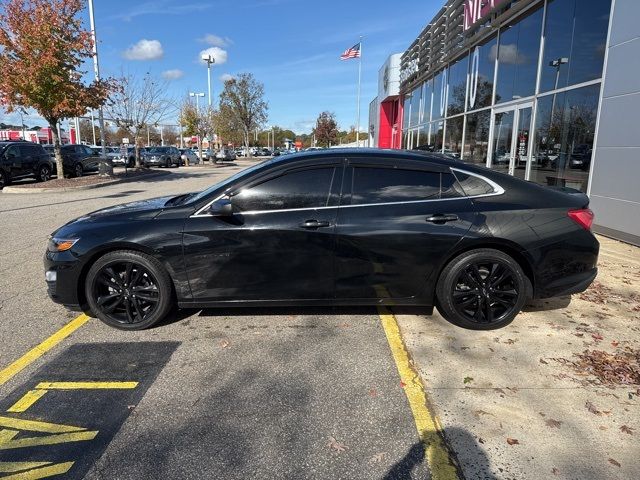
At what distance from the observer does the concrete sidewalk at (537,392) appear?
2496 mm

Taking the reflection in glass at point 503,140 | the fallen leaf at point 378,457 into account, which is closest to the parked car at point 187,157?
the reflection in glass at point 503,140

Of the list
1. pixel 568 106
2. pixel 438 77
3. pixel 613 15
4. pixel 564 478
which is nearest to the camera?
pixel 564 478

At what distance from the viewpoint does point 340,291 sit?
13.3ft

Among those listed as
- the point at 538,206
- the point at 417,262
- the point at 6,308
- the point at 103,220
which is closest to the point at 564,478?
the point at 417,262

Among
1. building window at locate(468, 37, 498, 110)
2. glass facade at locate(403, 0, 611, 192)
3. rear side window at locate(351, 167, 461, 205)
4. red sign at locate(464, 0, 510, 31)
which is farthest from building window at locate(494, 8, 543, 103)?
rear side window at locate(351, 167, 461, 205)

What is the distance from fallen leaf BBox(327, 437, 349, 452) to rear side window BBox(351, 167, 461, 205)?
2086 mm

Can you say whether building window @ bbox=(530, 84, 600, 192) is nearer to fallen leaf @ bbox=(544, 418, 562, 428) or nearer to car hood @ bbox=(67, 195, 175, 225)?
fallen leaf @ bbox=(544, 418, 562, 428)

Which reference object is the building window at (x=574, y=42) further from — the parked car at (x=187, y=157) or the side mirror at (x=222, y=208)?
the parked car at (x=187, y=157)

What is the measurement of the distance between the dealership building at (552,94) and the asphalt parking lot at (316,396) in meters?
4.06

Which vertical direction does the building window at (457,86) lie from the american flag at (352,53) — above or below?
below

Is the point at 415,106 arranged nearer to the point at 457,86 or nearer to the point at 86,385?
the point at 457,86

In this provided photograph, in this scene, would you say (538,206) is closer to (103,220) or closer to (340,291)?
(340,291)

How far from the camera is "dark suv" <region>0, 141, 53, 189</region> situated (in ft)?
59.4

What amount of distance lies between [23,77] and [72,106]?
184 cm
